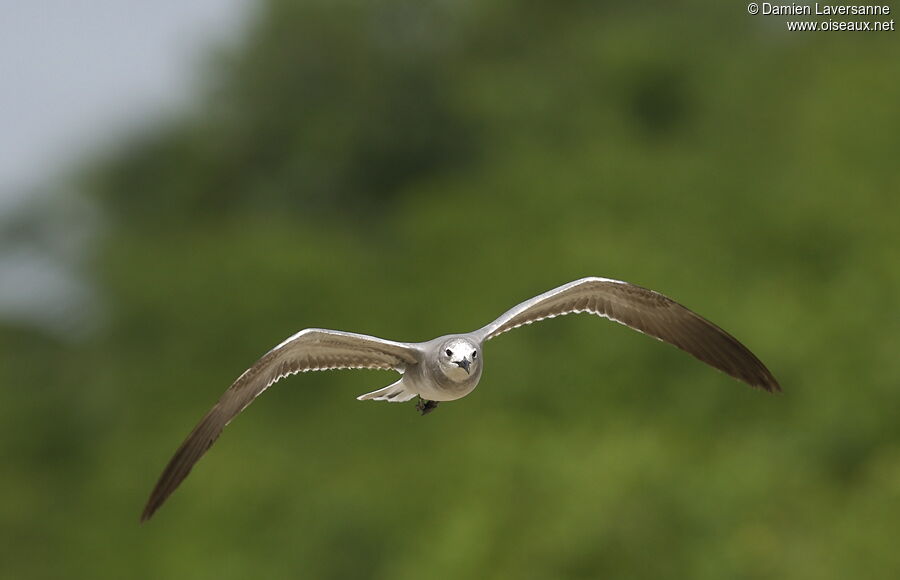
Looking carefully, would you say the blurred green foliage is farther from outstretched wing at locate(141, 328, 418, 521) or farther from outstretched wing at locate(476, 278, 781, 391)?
outstretched wing at locate(141, 328, 418, 521)

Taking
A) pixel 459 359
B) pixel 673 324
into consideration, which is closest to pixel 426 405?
pixel 459 359

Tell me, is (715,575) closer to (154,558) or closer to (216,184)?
(154,558)

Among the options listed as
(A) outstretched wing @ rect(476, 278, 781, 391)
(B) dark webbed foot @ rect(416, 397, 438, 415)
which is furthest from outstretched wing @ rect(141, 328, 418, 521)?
(A) outstretched wing @ rect(476, 278, 781, 391)

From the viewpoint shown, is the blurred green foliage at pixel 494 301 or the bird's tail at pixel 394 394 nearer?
the bird's tail at pixel 394 394

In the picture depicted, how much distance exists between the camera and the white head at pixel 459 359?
9.98 m

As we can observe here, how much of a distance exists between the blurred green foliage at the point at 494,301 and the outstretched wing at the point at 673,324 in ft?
45.6

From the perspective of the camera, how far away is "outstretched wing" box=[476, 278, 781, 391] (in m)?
11.8

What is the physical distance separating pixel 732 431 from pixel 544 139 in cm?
2074

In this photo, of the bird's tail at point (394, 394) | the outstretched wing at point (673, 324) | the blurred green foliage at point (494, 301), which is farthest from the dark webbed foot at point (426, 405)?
the blurred green foliage at point (494, 301)

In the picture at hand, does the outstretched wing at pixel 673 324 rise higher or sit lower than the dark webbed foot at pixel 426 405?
higher

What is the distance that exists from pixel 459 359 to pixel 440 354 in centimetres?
20

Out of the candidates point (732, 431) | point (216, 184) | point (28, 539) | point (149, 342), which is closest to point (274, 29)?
point (216, 184)

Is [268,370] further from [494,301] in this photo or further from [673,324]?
[494,301]

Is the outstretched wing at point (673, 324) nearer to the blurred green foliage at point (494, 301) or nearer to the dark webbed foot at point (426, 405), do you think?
the dark webbed foot at point (426, 405)
